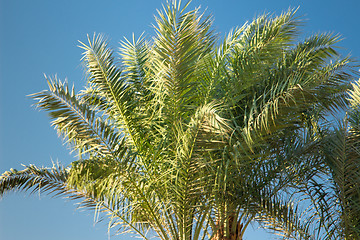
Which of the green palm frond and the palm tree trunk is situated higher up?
the green palm frond

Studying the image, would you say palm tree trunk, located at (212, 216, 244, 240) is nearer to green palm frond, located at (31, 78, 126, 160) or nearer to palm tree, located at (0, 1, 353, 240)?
palm tree, located at (0, 1, 353, 240)

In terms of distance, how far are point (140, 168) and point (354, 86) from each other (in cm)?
479

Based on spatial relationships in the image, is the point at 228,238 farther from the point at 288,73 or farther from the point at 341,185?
the point at 288,73

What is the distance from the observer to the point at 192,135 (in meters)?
6.15

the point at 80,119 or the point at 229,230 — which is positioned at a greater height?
the point at 80,119

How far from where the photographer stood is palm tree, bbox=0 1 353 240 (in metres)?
6.77

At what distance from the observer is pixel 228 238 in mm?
7949

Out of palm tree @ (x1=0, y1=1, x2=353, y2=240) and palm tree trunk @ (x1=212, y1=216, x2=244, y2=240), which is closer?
palm tree @ (x1=0, y1=1, x2=353, y2=240)

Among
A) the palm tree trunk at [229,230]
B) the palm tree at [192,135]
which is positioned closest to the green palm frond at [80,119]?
the palm tree at [192,135]

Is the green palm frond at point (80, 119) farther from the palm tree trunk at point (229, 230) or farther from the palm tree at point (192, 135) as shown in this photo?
the palm tree trunk at point (229, 230)

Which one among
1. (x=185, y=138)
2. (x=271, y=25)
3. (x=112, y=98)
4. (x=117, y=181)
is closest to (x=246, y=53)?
(x=271, y=25)

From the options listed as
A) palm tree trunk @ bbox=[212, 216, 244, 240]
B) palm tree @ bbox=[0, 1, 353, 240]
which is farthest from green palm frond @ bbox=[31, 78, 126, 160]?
palm tree trunk @ bbox=[212, 216, 244, 240]

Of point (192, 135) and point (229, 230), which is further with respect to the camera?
point (229, 230)

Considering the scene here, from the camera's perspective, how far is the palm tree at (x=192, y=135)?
6770 mm
